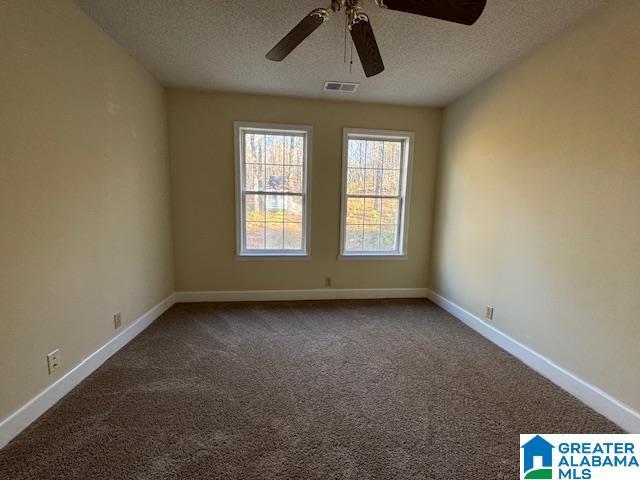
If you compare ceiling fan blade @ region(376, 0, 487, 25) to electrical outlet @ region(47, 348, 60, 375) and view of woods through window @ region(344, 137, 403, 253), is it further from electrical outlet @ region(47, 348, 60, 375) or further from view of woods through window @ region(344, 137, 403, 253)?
electrical outlet @ region(47, 348, 60, 375)

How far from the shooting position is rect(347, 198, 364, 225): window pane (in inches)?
144

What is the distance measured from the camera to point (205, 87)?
307 cm

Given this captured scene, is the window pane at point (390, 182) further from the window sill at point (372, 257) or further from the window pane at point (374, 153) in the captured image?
the window sill at point (372, 257)

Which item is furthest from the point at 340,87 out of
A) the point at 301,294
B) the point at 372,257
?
the point at 301,294

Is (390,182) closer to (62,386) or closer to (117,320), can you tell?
(117,320)

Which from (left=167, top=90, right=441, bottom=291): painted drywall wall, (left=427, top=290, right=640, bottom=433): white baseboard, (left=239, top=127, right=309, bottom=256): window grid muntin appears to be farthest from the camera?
(left=239, top=127, right=309, bottom=256): window grid muntin

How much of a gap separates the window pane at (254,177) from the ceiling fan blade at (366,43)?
1.89 meters

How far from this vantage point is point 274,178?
350 centimetres

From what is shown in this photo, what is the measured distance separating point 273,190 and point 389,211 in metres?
1.57

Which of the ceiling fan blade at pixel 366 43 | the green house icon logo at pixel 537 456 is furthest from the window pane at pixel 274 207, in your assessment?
the green house icon logo at pixel 537 456

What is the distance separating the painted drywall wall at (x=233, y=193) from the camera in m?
3.26

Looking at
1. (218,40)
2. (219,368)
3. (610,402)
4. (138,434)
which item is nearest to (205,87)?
(218,40)

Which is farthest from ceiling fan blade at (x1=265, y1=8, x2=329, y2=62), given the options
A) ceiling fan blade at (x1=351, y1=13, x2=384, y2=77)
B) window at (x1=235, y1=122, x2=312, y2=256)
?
window at (x1=235, y1=122, x2=312, y2=256)

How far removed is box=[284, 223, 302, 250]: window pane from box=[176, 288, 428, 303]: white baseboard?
1.95 feet
